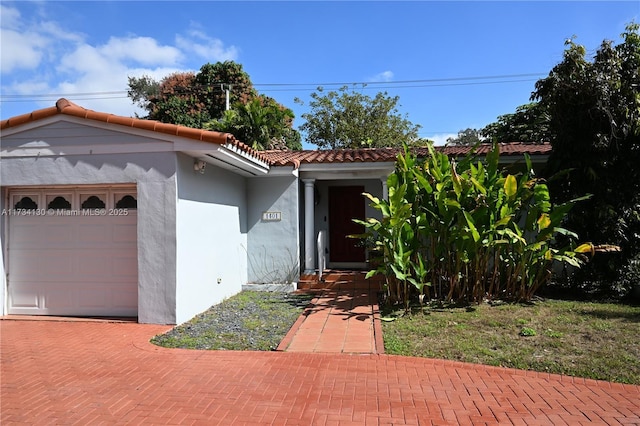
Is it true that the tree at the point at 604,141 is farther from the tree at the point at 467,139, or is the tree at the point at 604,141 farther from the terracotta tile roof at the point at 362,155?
the tree at the point at 467,139

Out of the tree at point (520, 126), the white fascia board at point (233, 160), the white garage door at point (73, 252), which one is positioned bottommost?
the white garage door at point (73, 252)

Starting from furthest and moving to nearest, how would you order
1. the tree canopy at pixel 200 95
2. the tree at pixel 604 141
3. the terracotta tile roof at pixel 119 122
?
the tree canopy at pixel 200 95 → the tree at pixel 604 141 → the terracotta tile roof at pixel 119 122

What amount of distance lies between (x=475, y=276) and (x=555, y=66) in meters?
4.80

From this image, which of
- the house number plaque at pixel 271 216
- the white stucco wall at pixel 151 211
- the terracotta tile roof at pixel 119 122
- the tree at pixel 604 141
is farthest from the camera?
the house number plaque at pixel 271 216

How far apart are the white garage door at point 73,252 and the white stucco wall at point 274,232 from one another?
11.8 ft

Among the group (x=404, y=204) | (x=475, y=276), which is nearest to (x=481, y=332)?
(x=475, y=276)

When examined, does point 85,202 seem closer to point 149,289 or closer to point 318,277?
point 149,289

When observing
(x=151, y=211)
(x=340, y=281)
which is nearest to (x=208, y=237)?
(x=151, y=211)

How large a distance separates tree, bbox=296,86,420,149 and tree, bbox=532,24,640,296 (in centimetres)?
1624

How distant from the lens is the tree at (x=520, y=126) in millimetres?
21300

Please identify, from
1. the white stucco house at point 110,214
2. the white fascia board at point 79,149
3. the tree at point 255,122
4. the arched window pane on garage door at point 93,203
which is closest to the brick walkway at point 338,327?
the white stucco house at point 110,214

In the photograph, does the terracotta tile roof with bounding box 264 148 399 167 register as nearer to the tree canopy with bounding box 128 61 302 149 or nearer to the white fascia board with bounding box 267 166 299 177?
the white fascia board with bounding box 267 166 299 177

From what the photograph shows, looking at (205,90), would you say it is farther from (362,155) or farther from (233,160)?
(233,160)

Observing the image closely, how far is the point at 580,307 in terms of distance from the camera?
716 cm
